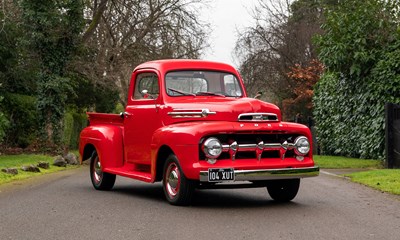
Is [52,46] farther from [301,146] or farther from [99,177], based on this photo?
[301,146]

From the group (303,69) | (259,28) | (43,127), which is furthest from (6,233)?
(259,28)

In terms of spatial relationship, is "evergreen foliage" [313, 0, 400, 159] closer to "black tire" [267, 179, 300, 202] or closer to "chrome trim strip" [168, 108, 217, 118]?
"black tire" [267, 179, 300, 202]

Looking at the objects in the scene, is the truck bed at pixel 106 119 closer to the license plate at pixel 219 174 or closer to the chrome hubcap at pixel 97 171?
the chrome hubcap at pixel 97 171

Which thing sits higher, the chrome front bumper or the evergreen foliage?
the evergreen foliage

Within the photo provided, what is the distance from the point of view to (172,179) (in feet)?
32.9

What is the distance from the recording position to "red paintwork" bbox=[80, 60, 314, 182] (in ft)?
31.1

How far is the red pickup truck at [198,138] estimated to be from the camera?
9438 mm

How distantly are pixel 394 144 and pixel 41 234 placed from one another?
38.4 ft

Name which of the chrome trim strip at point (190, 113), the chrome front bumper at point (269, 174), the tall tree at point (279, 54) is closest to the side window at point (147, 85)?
the chrome trim strip at point (190, 113)

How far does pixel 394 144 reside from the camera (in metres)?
17.1

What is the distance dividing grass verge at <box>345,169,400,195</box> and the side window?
442cm

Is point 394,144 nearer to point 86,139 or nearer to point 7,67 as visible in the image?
point 86,139

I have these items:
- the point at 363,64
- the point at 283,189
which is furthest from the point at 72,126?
the point at 283,189

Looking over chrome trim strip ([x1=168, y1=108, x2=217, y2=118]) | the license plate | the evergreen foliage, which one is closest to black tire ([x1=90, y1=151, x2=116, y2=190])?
chrome trim strip ([x1=168, y1=108, x2=217, y2=118])
